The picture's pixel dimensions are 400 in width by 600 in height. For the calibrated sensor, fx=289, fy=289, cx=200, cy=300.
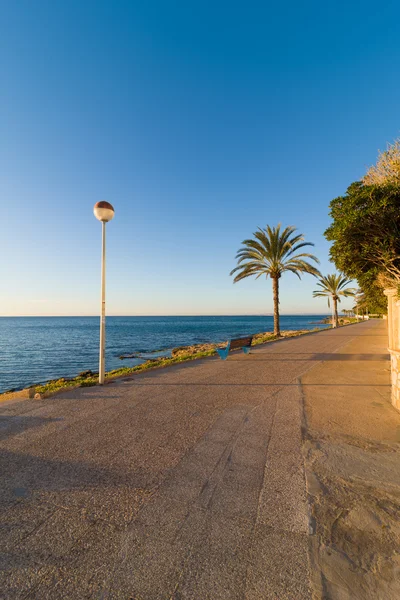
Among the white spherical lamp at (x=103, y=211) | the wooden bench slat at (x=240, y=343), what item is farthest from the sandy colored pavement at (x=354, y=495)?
the white spherical lamp at (x=103, y=211)

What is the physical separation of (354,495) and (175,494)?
1733mm

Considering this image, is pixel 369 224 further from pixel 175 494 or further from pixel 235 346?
pixel 175 494

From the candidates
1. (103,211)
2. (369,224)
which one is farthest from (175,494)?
(369,224)

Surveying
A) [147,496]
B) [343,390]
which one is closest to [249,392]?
[343,390]

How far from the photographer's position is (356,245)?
9.24m

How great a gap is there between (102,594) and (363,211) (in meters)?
9.13

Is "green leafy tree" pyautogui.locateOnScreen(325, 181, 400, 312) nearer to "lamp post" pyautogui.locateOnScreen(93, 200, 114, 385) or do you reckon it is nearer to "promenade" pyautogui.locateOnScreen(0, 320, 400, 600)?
"promenade" pyautogui.locateOnScreen(0, 320, 400, 600)

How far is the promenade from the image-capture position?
1.89 m

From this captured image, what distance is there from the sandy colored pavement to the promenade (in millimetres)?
23

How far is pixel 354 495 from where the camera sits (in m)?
2.80

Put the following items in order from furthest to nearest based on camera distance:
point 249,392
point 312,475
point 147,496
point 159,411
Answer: point 249,392, point 159,411, point 312,475, point 147,496

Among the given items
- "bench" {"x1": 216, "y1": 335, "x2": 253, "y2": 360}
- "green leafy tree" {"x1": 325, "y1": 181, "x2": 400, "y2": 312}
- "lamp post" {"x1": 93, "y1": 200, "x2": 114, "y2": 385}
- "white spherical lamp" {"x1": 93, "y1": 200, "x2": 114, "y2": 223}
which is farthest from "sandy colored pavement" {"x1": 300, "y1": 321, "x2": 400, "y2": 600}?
"white spherical lamp" {"x1": 93, "y1": 200, "x2": 114, "y2": 223}

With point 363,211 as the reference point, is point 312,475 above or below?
below

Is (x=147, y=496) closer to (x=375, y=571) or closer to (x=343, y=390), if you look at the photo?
(x=375, y=571)
